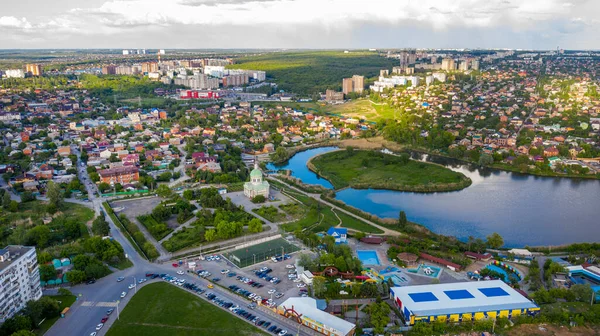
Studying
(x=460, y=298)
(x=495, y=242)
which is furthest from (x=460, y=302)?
(x=495, y=242)

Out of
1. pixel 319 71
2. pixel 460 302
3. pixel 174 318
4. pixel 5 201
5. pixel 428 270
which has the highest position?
pixel 319 71

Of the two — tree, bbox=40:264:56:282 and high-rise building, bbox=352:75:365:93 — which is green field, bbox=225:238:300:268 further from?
high-rise building, bbox=352:75:365:93

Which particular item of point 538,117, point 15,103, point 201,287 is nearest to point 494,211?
point 201,287

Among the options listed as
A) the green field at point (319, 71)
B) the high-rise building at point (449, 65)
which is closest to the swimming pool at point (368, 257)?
the green field at point (319, 71)

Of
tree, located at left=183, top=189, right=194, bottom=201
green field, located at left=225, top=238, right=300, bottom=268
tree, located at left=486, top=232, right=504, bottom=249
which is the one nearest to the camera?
green field, located at left=225, top=238, right=300, bottom=268

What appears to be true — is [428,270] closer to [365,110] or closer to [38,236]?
[38,236]

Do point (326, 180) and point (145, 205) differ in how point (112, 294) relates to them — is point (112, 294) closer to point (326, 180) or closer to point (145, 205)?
point (145, 205)

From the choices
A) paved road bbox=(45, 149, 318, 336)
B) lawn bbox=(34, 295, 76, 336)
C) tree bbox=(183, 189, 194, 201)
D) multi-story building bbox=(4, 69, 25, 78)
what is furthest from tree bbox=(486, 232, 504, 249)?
multi-story building bbox=(4, 69, 25, 78)
